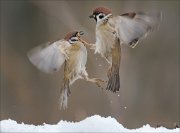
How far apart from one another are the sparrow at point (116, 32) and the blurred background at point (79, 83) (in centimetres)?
402

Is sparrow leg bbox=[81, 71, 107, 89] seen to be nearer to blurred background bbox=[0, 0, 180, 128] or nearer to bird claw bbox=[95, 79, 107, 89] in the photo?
bird claw bbox=[95, 79, 107, 89]

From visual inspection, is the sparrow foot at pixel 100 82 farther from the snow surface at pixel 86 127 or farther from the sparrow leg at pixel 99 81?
the snow surface at pixel 86 127

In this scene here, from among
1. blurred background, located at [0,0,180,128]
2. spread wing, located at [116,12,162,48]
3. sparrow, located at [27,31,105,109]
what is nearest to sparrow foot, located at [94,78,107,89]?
sparrow, located at [27,31,105,109]

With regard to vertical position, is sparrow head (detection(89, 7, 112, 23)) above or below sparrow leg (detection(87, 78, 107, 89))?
above

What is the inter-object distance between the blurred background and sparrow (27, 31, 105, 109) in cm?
400

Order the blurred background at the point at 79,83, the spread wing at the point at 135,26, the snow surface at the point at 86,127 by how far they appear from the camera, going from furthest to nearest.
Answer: the blurred background at the point at 79,83
the snow surface at the point at 86,127
the spread wing at the point at 135,26

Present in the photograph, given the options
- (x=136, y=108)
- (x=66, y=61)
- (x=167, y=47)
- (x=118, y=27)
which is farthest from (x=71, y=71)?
(x=167, y=47)

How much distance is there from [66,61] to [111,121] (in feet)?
0.66

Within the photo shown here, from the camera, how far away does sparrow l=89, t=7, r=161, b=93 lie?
1.18m

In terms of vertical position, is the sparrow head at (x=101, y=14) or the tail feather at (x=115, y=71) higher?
the sparrow head at (x=101, y=14)

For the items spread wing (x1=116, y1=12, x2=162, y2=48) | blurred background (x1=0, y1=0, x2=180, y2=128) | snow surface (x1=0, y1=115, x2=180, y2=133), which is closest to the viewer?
spread wing (x1=116, y1=12, x2=162, y2=48)

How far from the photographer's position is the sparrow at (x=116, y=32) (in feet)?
3.88

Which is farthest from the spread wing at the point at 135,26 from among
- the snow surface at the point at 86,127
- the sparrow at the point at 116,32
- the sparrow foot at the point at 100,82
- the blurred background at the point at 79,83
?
the blurred background at the point at 79,83

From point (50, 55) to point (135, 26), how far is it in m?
0.18
